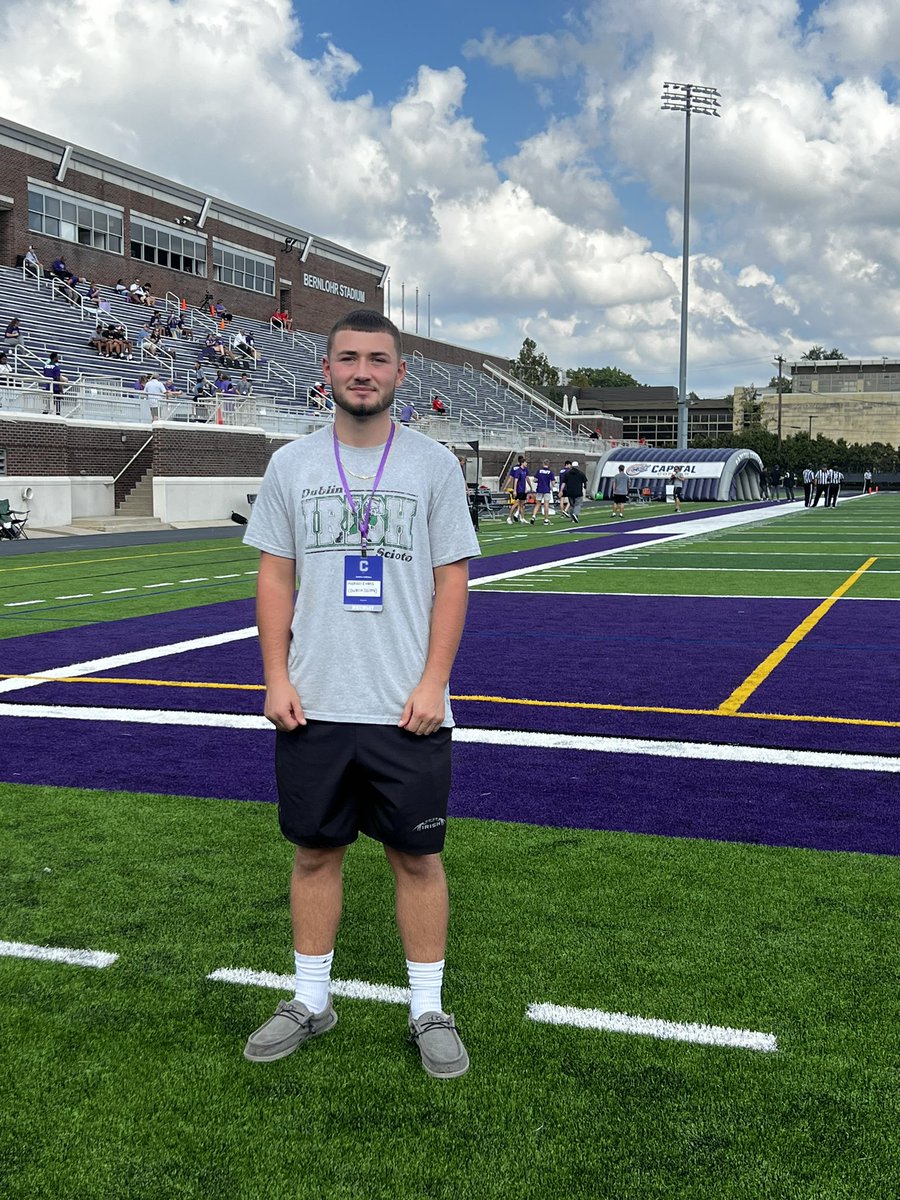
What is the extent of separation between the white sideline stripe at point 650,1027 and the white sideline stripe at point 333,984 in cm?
42

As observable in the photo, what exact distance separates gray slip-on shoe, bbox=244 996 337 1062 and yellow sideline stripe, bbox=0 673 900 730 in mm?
4306

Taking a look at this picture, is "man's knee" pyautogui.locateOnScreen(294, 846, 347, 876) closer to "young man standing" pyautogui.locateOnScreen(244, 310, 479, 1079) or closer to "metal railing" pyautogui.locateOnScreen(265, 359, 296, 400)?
"young man standing" pyautogui.locateOnScreen(244, 310, 479, 1079)

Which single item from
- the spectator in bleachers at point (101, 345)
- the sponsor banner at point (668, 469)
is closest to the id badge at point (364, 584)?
the spectator in bleachers at point (101, 345)

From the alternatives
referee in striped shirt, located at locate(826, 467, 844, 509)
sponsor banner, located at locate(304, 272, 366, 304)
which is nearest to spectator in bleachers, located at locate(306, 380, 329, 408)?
sponsor banner, located at locate(304, 272, 366, 304)

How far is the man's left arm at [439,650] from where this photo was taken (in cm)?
289

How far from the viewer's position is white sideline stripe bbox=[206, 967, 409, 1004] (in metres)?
3.30

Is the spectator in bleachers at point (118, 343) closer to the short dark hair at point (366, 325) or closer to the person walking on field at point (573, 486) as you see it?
the person walking on field at point (573, 486)

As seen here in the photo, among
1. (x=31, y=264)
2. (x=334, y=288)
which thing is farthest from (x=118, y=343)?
(x=334, y=288)

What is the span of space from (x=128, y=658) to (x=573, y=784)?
15.5ft

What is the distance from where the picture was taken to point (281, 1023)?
2.99m

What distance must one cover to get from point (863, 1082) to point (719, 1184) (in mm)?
609

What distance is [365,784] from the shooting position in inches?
117

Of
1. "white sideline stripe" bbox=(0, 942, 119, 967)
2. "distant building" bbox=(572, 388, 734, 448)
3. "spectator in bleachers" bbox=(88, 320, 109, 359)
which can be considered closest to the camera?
"white sideline stripe" bbox=(0, 942, 119, 967)

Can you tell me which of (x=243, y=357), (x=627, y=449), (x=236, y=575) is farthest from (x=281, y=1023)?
(x=627, y=449)
